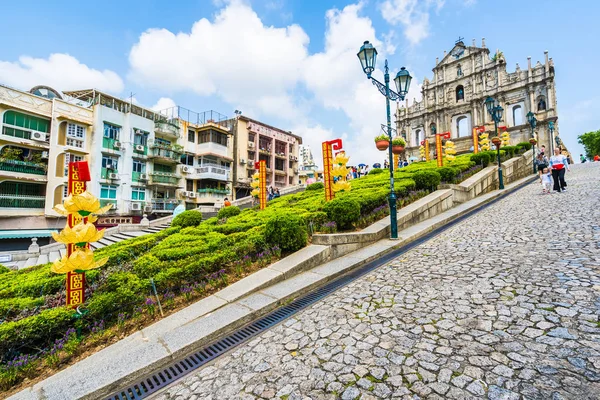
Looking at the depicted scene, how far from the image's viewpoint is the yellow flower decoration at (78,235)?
161 inches

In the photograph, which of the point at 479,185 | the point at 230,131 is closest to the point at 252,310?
the point at 479,185

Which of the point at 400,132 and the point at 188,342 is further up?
the point at 400,132

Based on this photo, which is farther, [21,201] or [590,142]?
[590,142]

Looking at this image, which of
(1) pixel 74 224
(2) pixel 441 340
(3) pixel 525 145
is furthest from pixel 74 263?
(3) pixel 525 145

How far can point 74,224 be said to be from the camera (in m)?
4.36

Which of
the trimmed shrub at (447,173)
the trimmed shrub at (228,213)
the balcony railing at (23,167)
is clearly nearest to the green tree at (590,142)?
the trimmed shrub at (447,173)

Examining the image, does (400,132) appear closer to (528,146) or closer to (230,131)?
(528,146)

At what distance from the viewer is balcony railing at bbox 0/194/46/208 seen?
19094mm

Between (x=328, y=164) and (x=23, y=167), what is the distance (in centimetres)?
2320

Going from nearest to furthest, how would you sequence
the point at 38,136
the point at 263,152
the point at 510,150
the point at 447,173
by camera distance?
the point at 447,173 < the point at 38,136 < the point at 510,150 < the point at 263,152

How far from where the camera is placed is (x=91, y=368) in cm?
341

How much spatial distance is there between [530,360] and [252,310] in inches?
141

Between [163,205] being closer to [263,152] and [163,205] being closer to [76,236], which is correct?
[263,152]

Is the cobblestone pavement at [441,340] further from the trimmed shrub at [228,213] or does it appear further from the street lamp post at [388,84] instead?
the trimmed shrub at [228,213]
